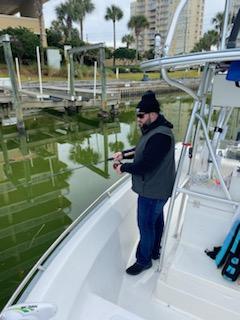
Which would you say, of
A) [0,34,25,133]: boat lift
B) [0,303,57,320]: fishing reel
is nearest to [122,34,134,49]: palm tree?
[0,34,25,133]: boat lift

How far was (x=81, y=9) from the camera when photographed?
25.3m

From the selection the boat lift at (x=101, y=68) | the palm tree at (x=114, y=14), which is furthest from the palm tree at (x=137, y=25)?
the boat lift at (x=101, y=68)

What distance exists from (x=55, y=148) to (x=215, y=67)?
18.7 ft

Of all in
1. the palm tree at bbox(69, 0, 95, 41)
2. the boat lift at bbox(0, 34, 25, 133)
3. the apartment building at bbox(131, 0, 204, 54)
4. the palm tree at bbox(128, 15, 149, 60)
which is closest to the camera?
the apartment building at bbox(131, 0, 204, 54)

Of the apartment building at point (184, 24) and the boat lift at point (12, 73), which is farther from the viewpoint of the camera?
→ the boat lift at point (12, 73)

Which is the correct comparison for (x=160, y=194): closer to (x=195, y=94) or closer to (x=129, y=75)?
(x=195, y=94)

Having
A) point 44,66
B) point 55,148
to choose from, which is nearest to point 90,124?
point 55,148

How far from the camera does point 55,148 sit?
659cm

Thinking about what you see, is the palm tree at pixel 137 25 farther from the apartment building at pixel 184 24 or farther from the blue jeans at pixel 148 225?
the blue jeans at pixel 148 225

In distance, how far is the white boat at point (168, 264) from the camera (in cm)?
124

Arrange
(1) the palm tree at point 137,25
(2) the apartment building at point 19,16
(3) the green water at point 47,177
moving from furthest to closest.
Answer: (1) the palm tree at point 137,25 < (2) the apartment building at point 19,16 < (3) the green water at point 47,177

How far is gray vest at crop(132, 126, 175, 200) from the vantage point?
1.48m

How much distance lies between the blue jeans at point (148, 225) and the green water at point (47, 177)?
55.1 inches

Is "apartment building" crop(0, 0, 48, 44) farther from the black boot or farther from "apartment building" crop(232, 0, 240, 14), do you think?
the black boot
